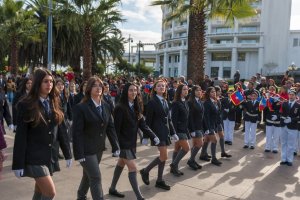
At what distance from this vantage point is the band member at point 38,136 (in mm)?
3471

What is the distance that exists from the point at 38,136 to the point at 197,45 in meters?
10.8

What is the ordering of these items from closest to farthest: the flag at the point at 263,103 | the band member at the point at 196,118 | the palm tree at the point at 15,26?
the band member at the point at 196,118 → the flag at the point at 263,103 → the palm tree at the point at 15,26

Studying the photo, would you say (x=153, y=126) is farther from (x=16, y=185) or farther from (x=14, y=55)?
(x=14, y=55)

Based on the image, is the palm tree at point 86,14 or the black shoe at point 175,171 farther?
the palm tree at point 86,14

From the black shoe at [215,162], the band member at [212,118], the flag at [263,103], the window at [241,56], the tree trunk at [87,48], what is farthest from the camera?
the window at [241,56]

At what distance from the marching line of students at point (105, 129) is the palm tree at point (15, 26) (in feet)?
64.6

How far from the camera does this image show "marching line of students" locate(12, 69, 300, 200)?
354 cm

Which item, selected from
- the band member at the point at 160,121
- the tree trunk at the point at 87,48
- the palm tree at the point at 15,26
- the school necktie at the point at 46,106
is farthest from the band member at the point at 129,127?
the palm tree at the point at 15,26

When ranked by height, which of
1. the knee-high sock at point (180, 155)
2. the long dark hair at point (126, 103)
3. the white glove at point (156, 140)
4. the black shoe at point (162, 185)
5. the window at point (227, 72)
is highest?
the window at point (227, 72)

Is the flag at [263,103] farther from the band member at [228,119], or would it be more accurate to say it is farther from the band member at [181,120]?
the band member at [181,120]

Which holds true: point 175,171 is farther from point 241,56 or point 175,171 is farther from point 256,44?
point 241,56

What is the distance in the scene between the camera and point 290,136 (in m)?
7.84

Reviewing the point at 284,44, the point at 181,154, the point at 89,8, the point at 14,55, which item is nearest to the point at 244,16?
the point at 89,8

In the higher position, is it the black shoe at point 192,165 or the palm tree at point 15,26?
the palm tree at point 15,26
